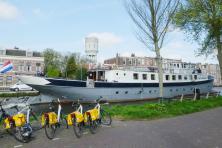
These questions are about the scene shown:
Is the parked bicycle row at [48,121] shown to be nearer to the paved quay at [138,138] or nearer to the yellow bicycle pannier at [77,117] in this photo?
the yellow bicycle pannier at [77,117]

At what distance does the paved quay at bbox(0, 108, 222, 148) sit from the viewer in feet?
24.3

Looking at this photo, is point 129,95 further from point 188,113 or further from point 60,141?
point 60,141

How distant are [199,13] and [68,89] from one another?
638 inches

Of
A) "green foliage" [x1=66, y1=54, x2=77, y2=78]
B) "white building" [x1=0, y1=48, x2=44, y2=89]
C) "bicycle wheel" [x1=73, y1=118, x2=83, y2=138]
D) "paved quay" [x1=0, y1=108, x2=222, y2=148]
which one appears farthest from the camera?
"green foliage" [x1=66, y1=54, x2=77, y2=78]

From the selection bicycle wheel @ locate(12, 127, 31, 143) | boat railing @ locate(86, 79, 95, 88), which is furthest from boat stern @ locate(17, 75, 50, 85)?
bicycle wheel @ locate(12, 127, 31, 143)

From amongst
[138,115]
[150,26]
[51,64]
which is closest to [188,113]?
[138,115]

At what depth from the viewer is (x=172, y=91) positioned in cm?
3538

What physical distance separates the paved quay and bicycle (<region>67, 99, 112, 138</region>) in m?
0.28

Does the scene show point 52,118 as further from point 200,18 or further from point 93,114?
point 200,18

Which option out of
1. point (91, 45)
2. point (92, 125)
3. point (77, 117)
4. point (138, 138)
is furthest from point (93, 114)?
point (91, 45)

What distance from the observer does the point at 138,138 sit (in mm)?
8289

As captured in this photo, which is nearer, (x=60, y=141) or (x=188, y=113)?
(x=60, y=141)

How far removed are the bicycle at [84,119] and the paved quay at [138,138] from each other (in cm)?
28

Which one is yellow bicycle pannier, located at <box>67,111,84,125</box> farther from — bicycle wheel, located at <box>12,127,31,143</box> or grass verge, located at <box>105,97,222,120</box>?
grass verge, located at <box>105,97,222,120</box>
